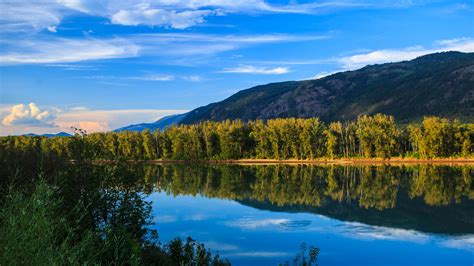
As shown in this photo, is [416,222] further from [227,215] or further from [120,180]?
[120,180]

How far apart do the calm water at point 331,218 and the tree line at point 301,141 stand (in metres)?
39.3

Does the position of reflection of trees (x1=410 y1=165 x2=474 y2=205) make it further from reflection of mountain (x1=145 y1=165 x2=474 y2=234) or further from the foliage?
the foliage

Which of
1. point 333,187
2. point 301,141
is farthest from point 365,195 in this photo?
point 301,141

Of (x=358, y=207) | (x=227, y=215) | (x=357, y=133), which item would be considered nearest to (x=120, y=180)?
(x=227, y=215)

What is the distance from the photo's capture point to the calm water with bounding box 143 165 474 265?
99.7ft

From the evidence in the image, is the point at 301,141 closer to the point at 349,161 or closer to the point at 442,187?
the point at 349,161

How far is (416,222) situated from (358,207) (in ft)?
30.6

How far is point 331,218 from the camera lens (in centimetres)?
4434

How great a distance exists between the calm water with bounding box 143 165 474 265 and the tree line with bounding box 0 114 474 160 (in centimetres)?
3932

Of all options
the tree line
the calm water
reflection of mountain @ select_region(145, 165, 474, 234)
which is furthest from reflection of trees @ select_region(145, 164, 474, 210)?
the tree line

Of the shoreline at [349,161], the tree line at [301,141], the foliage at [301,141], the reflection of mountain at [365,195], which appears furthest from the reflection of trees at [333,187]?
the tree line at [301,141]

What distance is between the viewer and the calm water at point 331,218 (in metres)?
30.4

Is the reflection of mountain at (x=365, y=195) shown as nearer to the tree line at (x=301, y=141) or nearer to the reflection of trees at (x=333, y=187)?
the reflection of trees at (x=333, y=187)

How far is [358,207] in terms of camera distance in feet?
163
